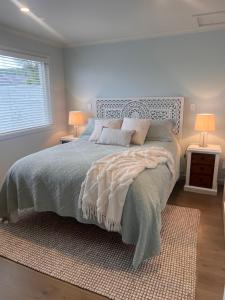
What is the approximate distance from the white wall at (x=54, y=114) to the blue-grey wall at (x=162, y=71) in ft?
0.96

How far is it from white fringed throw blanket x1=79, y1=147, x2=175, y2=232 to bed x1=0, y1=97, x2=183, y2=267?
6 cm

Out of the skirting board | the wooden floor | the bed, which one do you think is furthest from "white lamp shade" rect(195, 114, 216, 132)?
the wooden floor

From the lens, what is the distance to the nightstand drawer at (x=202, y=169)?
10.4 ft

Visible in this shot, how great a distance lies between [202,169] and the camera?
10.6ft

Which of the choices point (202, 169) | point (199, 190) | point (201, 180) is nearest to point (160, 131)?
point (202, 169)

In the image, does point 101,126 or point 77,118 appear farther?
point 77,118

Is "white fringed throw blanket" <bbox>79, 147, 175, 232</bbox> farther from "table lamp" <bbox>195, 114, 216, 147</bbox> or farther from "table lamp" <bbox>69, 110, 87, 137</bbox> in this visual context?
"table lamp" <bbox>69, 110, 87, 137</bbox>

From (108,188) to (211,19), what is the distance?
259 centimetres

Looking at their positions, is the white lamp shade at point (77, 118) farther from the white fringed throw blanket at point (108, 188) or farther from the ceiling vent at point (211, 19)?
the ceiling vent at point (211, 19)

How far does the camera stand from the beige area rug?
167 cm

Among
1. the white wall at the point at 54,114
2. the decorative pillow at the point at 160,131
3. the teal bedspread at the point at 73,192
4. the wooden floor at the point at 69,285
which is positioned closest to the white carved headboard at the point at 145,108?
the decorative pillow at the point at 160,131

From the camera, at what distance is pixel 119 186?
6.19 ft

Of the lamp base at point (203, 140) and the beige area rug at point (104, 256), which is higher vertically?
the lamp base at point (203, 140)

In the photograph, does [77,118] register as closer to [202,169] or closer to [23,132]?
[23,132]
